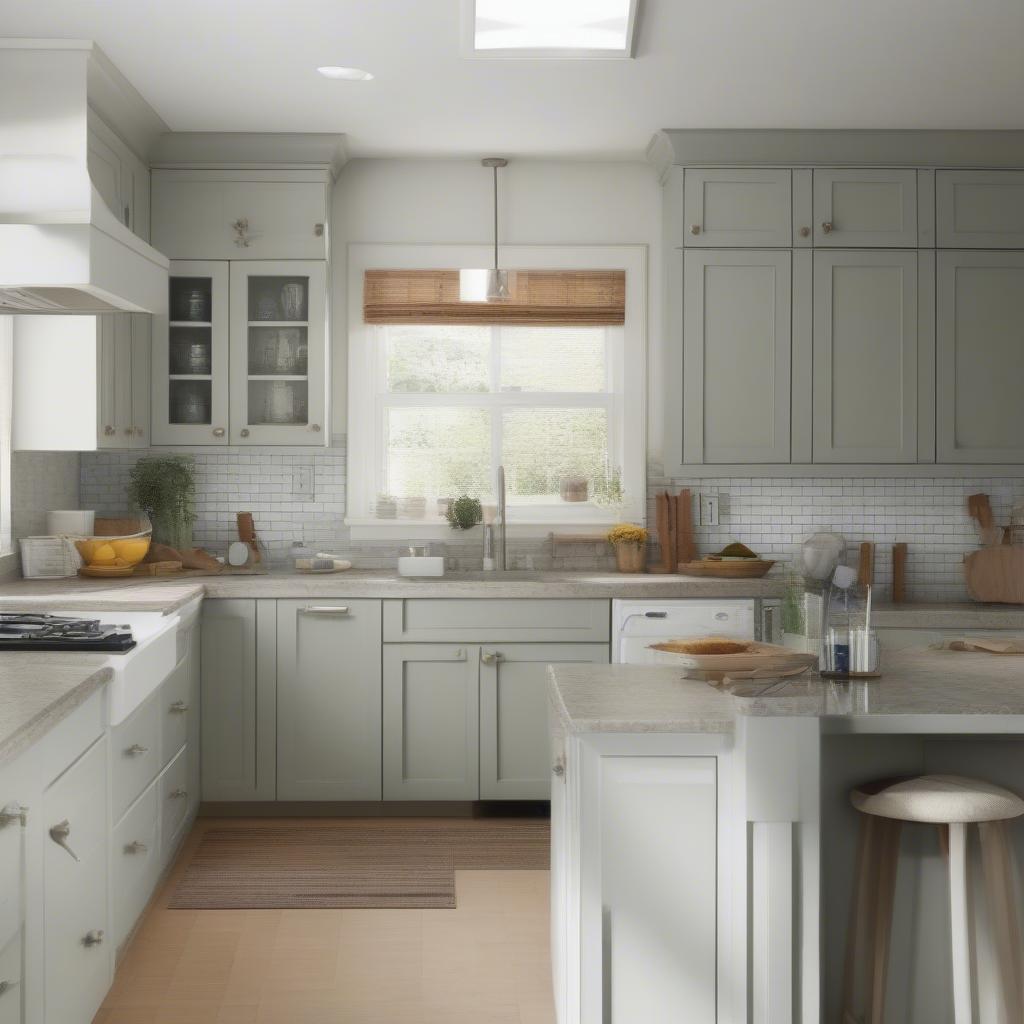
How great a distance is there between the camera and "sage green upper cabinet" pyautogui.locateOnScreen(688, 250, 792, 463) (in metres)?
4.84

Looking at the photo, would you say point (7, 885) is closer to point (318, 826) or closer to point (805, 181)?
point (318, 826)

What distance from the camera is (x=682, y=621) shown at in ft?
15.0

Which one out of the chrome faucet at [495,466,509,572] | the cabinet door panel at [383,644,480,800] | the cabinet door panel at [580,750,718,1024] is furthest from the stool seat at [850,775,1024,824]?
the chrome faucet at [495,466,509,572]

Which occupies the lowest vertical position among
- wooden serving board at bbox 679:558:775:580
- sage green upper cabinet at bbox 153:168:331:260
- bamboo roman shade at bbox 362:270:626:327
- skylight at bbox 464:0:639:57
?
wooden serving board at bbox 679:558:775:580

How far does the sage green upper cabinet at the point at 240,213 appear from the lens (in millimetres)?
4832

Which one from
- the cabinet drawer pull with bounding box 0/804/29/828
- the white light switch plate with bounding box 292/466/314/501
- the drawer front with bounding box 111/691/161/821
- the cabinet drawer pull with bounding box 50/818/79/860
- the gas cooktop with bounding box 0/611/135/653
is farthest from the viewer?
the white light switch plate with bounding box 292/466/314/501

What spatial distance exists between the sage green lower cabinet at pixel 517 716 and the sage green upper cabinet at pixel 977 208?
219 centimetres

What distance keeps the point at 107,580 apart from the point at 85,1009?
2081 mm

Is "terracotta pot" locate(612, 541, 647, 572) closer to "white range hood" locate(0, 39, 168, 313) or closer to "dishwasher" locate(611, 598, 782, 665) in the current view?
"dishwasher" locate(611, 598, 782, 665)

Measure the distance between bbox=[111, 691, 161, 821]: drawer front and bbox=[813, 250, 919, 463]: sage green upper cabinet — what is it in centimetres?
279

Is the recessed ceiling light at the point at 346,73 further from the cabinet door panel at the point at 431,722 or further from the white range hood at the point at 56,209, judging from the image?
the cabinet door panel at the point at 431,722

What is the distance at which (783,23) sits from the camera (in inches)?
143

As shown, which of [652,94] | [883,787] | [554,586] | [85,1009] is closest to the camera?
[883,787]

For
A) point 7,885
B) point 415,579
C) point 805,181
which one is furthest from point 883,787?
point 805,181
